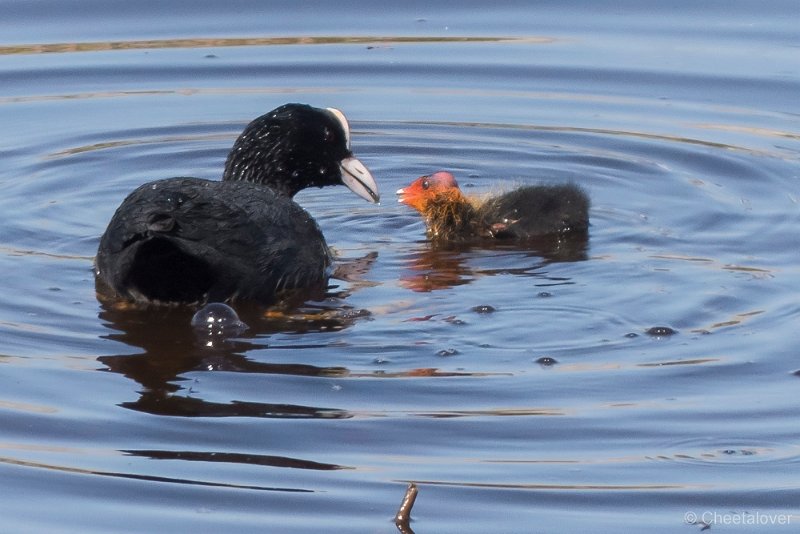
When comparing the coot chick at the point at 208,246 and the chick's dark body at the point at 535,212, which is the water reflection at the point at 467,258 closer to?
the chick's dark body at the point at 535,212

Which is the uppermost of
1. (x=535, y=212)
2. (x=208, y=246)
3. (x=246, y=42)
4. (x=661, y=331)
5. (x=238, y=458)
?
(x=246, y=42)

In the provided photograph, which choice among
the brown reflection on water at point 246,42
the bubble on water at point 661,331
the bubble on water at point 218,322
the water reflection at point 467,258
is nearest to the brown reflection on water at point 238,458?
the bubble on water at point 218,322

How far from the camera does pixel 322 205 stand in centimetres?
888

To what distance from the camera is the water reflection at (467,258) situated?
735 cm

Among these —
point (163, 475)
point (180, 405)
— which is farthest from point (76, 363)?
point (163, 475)

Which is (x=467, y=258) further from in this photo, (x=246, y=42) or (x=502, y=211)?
(x=246, y=42)

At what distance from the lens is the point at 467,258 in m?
7.84

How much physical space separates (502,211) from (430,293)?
3.91ft

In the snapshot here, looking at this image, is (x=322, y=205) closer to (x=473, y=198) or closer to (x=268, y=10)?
(x=473, y=198)

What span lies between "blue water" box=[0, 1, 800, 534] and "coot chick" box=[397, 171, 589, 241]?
0.19 m

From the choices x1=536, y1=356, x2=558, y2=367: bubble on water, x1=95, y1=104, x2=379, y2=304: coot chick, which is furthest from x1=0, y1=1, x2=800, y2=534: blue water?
x1=95, y1=104, x2=379, y2=304: coot chick

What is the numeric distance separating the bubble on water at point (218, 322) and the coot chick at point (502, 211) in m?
1.79

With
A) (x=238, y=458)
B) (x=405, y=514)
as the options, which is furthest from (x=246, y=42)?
(x=405, y=514)

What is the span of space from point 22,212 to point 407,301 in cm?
244
